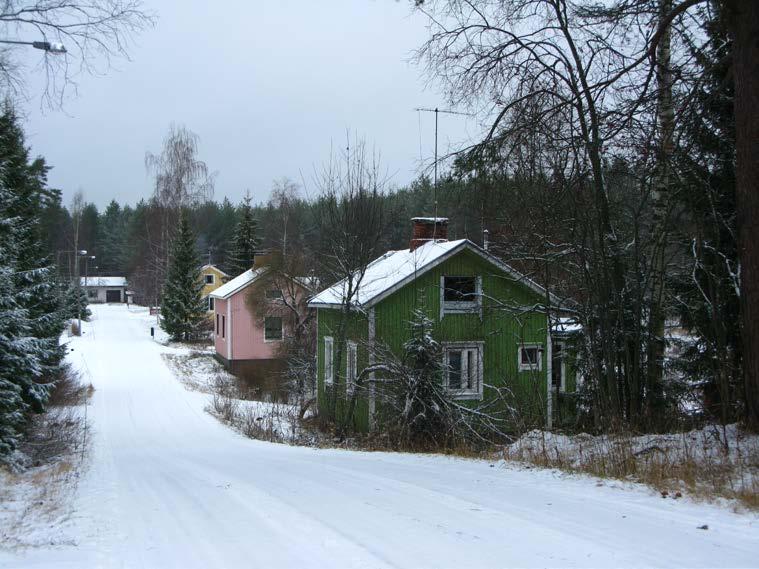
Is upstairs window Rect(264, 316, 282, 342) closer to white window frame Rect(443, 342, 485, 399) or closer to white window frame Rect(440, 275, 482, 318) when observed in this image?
white window frame Rect(440, 275, 482, 318)

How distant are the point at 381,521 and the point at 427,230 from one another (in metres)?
17.2

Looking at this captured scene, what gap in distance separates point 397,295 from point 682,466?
42.4 ft

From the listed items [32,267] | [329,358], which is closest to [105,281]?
[32,267]

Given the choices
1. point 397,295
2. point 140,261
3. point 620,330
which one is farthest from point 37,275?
point 140,261

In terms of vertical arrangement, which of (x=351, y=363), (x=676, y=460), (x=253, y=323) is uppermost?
(x=253, y=323)

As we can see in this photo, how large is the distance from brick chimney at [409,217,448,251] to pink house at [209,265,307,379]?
12.8m

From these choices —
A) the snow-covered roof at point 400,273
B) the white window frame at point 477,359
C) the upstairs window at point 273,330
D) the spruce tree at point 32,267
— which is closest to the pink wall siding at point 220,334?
the upstairs window at point 273,330

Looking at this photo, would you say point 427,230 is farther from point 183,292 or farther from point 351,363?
point 183,292

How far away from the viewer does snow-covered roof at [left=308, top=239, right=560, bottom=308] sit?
1900 cm

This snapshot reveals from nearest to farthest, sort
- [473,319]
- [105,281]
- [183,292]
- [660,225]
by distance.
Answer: [660,225] → [473,319] → [183,292] → [105,281]

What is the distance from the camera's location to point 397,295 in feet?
64.1

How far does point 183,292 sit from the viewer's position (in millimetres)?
44969

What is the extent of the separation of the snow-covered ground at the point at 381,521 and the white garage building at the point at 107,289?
88599 mm

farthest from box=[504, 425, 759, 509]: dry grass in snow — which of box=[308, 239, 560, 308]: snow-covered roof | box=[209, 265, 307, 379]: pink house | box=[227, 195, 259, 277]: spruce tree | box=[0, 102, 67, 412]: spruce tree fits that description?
box=[227, 195, 259, 277]: spruce tree
